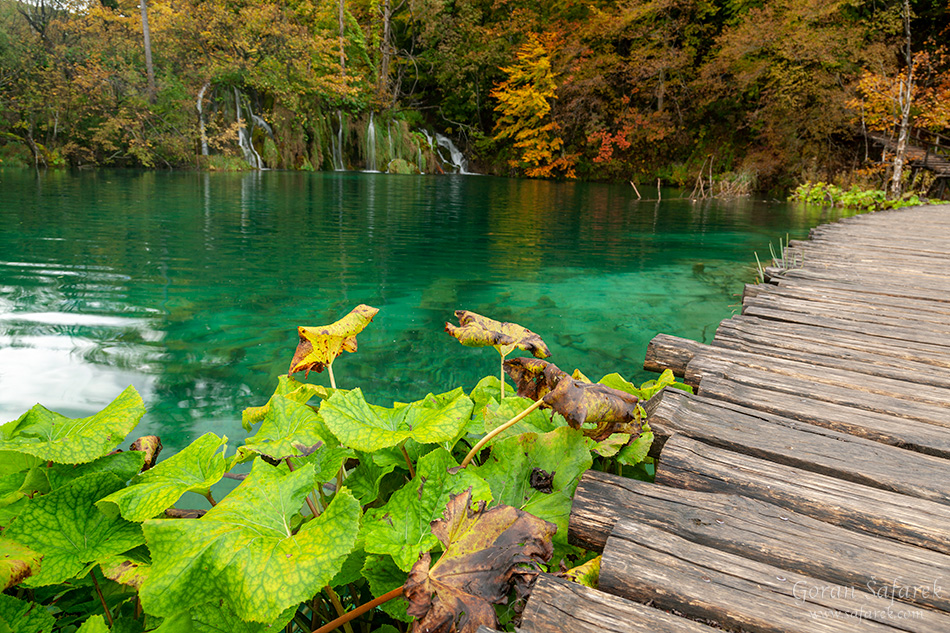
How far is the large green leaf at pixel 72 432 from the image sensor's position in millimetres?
1094

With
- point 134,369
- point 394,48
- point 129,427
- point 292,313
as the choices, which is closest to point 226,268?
point 292,313

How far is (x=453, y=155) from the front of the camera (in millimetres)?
26984

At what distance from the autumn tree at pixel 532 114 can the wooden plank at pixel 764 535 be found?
24.4 m

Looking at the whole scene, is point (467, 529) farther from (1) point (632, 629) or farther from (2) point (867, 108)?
(2) point (867, 108)

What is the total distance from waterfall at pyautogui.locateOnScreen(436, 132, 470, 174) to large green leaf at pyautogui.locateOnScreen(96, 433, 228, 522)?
2644 cm

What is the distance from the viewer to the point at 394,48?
26.4 m

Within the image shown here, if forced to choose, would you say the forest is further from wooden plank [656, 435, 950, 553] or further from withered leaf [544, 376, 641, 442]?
withered leaf [544, 376, 641, 442]

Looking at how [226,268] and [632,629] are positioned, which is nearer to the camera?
[632,629]

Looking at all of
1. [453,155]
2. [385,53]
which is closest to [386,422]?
[453,155]

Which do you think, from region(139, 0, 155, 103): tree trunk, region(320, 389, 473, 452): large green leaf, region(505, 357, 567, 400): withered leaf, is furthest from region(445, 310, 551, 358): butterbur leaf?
region(139, 0, 155, 103): tree trunk

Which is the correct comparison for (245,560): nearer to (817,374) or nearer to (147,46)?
(817,374)

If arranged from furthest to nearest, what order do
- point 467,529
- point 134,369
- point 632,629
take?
point 134,369, point 467,529, point 632,629

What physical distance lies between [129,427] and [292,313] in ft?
10.5

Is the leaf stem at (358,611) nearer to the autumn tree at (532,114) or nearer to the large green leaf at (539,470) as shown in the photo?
the large green leaf at (539,470)
